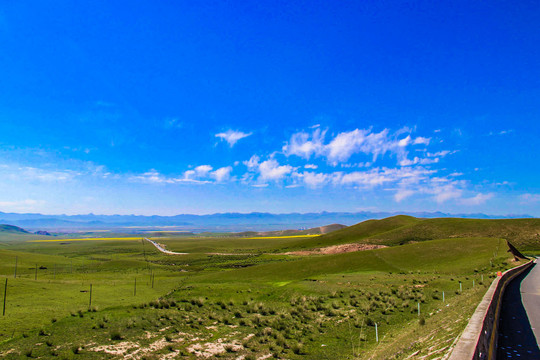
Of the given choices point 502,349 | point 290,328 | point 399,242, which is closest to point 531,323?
point 502,349

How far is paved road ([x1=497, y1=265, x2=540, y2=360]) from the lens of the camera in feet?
35.3

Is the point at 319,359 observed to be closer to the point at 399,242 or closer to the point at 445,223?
the point at 399,242

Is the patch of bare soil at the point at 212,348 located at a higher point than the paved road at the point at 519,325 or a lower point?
lower

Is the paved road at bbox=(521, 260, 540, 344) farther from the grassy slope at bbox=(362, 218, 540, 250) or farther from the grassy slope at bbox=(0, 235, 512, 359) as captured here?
the grassy slope at bbox=(362, 218, 540, 250)

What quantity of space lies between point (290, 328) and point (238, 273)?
35.1 m

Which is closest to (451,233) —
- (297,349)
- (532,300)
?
(532,300)

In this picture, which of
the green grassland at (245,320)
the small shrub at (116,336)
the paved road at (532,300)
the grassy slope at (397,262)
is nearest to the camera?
the paved road at (532,300)

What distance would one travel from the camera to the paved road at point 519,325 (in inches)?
424

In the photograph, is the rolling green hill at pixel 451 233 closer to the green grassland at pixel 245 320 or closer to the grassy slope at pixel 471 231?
the grassy slope at pixel 471 231

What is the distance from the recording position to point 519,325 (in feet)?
46.2

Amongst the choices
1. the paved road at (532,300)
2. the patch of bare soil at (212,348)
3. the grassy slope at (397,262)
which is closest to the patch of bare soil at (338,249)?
the grassy slope at (397,262)

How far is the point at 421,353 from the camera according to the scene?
11.2 metres

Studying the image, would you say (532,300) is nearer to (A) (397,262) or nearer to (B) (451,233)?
(A) (397,262)

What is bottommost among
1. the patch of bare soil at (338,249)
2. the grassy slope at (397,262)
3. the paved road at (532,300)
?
the patch of bare soil at (338,249)
